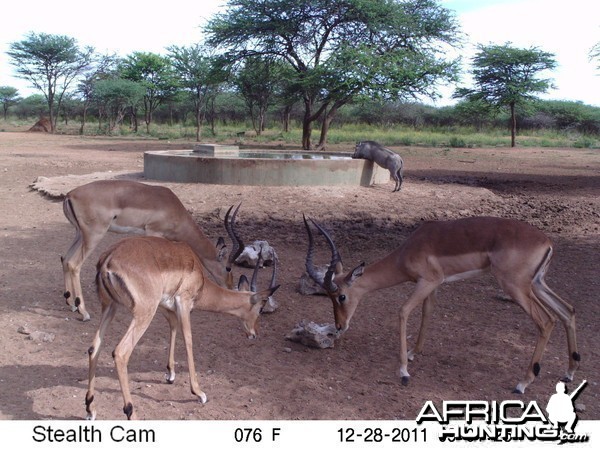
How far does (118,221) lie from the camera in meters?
6.50

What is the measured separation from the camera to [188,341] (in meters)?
4.35

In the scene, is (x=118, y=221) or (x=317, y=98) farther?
(x=317, y=98)

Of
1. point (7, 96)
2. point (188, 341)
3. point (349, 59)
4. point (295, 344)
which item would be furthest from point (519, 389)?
point (7, 96)

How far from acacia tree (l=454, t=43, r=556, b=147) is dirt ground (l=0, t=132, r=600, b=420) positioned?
24.8 metres

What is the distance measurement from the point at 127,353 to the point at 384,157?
10180 mm

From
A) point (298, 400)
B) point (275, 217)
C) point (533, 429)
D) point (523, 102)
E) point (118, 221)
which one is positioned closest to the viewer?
point (533, 429)

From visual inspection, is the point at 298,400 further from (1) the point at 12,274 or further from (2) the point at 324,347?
(1) the point at 12,274

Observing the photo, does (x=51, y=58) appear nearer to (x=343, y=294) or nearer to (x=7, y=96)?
(x=7, y=96)

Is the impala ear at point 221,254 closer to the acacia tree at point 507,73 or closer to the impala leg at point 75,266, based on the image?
the impala leg at point 75,266

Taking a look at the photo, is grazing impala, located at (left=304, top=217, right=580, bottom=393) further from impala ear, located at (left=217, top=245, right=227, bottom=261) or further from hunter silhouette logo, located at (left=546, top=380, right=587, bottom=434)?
impala ear, located at (left=217, top=245, right=227, bottom=261)

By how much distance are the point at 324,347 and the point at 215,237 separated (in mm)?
4020

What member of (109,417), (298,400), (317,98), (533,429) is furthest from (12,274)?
(317,98)

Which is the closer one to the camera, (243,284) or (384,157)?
(243,284)

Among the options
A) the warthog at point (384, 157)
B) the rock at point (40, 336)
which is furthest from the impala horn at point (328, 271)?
the warthog at point (384, 157)
